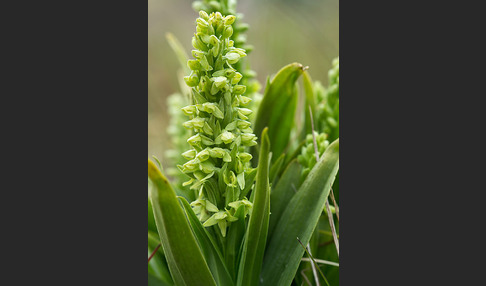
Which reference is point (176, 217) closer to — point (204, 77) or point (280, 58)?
point (204, 77)

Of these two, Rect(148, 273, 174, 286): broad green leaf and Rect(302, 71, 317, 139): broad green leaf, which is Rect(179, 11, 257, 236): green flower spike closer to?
Rect(148, 273, 174, 286): broad green leaf

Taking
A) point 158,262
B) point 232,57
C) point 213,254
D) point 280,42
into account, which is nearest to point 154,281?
point 158,262

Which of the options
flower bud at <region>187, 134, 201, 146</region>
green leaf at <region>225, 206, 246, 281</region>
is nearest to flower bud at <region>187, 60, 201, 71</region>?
flower bud at <region>187, 134, 201, 146</region>

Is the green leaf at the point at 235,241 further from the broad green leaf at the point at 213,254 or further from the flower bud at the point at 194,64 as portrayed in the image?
the flower bud at the point at 194,64

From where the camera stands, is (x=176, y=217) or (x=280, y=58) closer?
(x=176, y=217)

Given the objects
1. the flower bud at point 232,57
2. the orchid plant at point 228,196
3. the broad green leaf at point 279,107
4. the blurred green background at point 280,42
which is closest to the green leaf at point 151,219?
the orchid plant at point 228,196

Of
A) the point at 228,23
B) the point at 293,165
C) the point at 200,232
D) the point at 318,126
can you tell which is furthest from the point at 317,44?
the point at 200,232

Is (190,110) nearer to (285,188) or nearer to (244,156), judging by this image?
(244,156)
